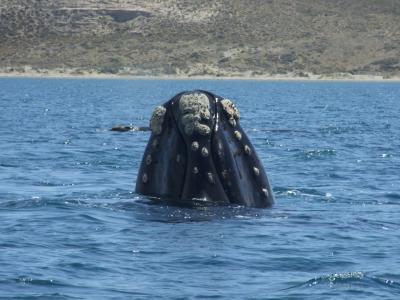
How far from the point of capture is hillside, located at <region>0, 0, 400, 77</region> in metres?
115

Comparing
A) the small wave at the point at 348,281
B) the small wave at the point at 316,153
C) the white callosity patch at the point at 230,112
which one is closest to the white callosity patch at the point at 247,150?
the white callosity patch at the point at 230,112

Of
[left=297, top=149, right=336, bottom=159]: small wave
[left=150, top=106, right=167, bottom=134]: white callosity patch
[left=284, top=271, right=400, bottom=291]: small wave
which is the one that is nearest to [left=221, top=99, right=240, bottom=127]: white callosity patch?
[left=150, top=106, right=167, bottom=134]: white callosity patch

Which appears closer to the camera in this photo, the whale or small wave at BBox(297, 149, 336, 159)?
the whale

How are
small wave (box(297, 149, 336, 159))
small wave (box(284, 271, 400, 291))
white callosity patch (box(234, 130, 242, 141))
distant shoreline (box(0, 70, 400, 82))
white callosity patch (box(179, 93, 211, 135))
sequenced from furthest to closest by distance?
distant shoreline (box(0, 70, 400, 82)), small wave (box(297, 149, 336, 159)), white callosity patch (box(234, 130, 242, 141)), white callosity patch (box(179, 93, 211, 135)), small wave (box(284, 271, 400, 291))

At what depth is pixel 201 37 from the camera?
119750 millimetres

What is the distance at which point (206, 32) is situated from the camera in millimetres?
121062

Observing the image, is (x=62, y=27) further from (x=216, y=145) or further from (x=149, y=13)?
(x=216, y=145)

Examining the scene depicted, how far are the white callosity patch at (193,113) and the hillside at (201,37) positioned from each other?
98.9 m

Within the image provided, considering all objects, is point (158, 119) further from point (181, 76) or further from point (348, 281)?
point (181, 76)

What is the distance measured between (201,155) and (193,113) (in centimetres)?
43

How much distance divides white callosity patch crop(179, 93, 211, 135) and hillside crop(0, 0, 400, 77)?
98851 mm

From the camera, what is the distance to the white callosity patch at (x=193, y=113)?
42.1 feet

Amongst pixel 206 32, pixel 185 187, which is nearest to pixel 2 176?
pixel 185 187

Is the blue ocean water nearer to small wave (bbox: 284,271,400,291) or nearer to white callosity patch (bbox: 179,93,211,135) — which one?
small wave (bbox: 284,271,400,291)
